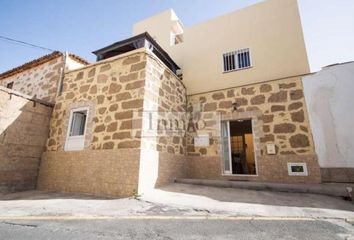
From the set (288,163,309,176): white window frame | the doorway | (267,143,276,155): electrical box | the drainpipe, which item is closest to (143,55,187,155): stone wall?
the doorway

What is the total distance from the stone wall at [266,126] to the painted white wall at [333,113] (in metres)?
0.23

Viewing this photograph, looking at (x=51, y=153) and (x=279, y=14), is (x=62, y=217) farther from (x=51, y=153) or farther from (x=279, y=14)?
(x=279, y=14)

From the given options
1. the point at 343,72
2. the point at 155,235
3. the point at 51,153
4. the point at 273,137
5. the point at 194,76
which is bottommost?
the point at 155,235

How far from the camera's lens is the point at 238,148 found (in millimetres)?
10805

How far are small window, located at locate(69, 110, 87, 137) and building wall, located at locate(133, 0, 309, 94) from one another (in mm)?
4136

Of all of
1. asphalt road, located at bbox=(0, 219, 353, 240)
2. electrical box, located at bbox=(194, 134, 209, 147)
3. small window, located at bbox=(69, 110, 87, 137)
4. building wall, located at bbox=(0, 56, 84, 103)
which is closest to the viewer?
asphalt road, located at bbox=(0, 219, 353, 240)

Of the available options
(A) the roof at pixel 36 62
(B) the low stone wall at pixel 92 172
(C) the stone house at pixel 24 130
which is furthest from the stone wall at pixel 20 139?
(A) the roof at pixel 36 62

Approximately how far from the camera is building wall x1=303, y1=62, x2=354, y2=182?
518cm

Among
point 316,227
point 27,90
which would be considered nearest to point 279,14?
point 316,227

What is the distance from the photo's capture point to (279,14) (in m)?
6.78

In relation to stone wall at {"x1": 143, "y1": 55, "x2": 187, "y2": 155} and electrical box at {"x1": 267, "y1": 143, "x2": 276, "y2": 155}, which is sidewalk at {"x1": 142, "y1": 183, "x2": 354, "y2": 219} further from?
electrical box at {"x1": 267, "y1": 143, "x2": 276, "y2": 155}

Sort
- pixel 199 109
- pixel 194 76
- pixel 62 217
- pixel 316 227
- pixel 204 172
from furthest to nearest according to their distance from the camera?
pixel 194 76
pixel 199 109
pixel 204 172
pixel 62 217
pixel 316 227

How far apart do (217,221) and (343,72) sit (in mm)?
6006

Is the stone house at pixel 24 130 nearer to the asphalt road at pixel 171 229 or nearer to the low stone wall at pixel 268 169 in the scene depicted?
the asphalt road at pixel 171 229
